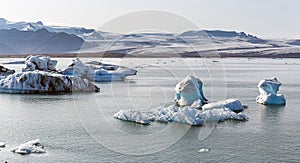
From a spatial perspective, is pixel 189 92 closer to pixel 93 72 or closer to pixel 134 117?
pixel 134 117

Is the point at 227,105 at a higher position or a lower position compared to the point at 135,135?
higher

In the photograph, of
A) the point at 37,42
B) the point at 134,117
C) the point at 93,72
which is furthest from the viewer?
the point at 37,42

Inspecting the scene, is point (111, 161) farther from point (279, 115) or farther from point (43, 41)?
point (43, 41)

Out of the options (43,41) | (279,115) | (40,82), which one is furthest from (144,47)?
(279,115)

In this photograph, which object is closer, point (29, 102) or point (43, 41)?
point (29, 102)

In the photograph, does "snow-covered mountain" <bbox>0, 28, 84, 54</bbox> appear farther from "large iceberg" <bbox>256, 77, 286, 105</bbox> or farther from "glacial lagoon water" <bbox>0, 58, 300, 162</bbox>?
"large iceberg" <bbox>256, 77, 286, 105</bbox>

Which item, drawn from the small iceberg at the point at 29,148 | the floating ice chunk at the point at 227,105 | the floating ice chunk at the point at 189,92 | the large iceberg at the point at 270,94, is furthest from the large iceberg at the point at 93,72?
the small iceberg at the point at 29,148

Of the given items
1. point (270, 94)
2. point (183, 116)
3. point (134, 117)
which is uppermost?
point (270, 94)

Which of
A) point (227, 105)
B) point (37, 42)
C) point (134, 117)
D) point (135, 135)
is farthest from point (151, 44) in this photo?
point (135, 135)
